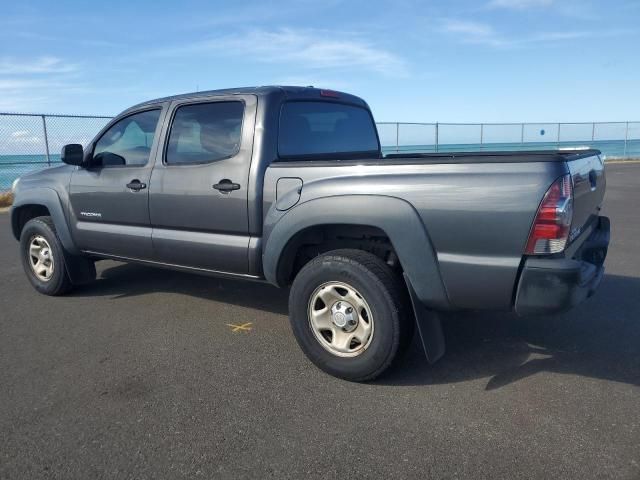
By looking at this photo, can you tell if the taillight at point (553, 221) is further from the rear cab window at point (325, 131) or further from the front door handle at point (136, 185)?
the front door handle at point (136, 185)

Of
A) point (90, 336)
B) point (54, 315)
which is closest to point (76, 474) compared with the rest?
point (90, 336)

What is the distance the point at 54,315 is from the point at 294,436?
299cm

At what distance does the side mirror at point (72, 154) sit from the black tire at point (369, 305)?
102 inches

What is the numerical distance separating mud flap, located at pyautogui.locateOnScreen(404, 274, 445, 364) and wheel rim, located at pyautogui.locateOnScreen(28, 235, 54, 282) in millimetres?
3790

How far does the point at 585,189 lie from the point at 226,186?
7.65 feet

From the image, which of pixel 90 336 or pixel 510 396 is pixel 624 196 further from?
pixel 90 336

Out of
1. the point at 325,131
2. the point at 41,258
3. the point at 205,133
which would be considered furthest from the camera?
the point at 41,258

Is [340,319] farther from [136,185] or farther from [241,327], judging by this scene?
[136,185]

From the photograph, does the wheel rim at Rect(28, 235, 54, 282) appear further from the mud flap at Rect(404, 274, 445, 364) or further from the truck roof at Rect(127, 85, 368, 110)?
the mud flap at Rect(404, 274, 445, 364)

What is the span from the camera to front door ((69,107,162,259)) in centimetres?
446

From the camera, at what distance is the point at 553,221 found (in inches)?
107

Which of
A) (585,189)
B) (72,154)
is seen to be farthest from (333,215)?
(72,154)

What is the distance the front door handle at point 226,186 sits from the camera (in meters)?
3.78

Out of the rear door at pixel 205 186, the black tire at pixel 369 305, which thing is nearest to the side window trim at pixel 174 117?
the rear door at pixel 205 186
